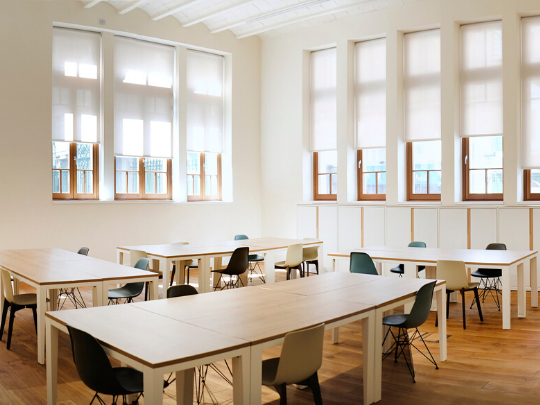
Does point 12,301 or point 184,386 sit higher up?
point 12,301

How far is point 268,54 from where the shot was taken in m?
11.3

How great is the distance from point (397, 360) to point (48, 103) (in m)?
7.00

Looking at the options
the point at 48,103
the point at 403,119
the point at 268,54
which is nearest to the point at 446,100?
the point at 403,119

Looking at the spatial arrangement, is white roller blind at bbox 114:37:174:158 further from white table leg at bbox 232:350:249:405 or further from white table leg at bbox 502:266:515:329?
white table leg at bbox 232:350:249:405

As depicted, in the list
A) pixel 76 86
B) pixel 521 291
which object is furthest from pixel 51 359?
pixel 76 86

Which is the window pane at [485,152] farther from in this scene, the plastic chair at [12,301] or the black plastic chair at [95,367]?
the black plastic chair at [95,367]

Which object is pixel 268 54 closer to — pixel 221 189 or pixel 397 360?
pixel 221 189

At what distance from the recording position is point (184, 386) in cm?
295

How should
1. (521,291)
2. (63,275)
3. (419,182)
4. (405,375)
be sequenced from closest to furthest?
(405,375) → (63,275) → (521,291) → (419,182)

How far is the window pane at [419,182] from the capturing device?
9.30 m

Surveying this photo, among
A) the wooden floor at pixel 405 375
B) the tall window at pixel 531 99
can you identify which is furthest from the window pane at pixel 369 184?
→ the wooden floor at pixel 405 375

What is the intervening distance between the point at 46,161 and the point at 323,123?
17.4ft

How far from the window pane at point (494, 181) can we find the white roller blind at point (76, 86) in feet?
22.5

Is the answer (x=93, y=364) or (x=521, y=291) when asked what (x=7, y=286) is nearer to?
(x=93, y=364)
